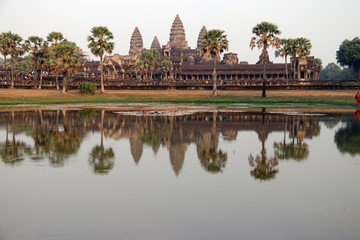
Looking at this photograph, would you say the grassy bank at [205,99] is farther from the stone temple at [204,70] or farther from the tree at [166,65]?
the tree at [166,65]

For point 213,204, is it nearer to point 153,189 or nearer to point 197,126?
point 153,189

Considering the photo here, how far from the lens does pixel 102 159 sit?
1683 centimetres

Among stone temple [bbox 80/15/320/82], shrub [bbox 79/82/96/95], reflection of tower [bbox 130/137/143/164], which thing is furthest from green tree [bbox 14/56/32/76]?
reflection of tower [bbox 130/137/143/164]

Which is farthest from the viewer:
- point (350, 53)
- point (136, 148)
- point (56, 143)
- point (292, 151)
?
point (350, 53)

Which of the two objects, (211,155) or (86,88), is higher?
(86,88)

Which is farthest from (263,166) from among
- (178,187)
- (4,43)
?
(4,43)

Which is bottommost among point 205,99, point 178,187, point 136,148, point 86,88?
point 178,187

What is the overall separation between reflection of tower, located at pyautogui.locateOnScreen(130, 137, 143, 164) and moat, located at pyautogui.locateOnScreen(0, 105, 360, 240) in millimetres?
71

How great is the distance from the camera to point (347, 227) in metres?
9.17

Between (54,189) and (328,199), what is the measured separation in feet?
24.0

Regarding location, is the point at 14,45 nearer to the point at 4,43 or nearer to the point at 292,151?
the point at 4,43

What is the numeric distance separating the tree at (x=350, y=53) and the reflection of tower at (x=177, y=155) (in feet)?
338

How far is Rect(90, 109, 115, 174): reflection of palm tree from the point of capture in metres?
14.9

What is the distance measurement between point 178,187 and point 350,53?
111452 millimetres
